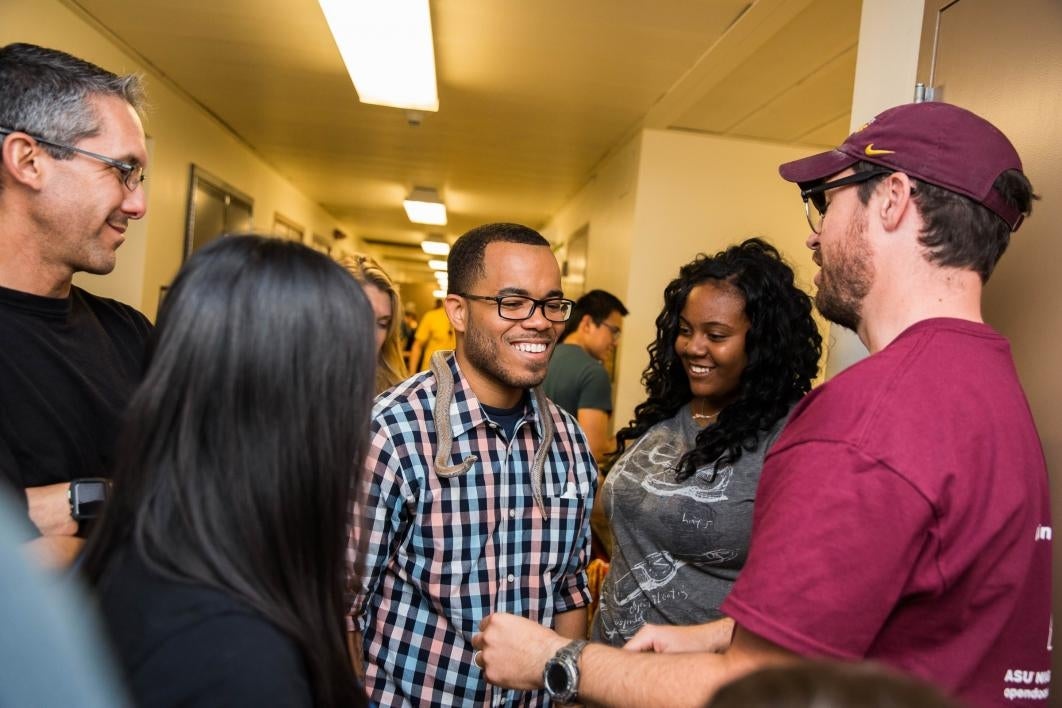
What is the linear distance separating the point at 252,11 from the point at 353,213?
6719 mm

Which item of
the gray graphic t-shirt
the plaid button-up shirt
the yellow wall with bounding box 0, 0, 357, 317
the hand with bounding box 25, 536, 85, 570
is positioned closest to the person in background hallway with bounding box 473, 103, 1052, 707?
the plaid button-up shirt

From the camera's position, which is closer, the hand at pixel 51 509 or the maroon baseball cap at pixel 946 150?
the maroon baseball cap at pixel 946 150

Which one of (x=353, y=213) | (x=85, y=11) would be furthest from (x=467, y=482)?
(x=353, y=213)

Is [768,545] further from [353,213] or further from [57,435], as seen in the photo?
[353,213]

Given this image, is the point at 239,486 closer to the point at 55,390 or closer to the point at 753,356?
the point at 55,390

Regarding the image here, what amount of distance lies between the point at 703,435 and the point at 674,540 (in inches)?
11.1

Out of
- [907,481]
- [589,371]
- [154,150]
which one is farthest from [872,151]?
[154,150]

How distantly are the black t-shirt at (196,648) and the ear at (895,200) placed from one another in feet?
3.13

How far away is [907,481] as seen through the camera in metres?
0.88

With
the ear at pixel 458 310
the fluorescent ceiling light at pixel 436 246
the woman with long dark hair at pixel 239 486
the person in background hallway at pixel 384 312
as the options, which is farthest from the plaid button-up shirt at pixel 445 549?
the fluorescent ceiling light at pixel 436 246

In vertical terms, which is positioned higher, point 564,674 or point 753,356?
point 753,356

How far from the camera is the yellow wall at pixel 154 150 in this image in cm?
357

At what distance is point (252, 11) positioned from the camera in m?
3.74

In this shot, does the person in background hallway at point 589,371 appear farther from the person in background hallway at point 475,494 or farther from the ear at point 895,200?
the ear at point 895,200
